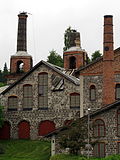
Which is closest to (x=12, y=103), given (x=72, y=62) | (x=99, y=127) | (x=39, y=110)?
(x=39, y=110)

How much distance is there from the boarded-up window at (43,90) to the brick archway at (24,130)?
9.65ft

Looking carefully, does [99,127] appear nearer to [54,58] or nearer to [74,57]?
[74,57]

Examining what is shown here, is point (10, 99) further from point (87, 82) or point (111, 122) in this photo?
point (111, 122)

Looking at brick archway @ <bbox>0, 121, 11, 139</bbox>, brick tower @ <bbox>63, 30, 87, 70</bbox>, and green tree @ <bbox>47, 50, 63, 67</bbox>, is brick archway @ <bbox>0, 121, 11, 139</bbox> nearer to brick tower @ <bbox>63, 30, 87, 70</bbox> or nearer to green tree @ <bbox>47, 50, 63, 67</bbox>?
brick tower @ <bbox>63, 30, 87, 70</bbox>

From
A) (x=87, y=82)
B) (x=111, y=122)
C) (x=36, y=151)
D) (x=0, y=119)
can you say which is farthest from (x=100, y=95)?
(x=0, y=119)

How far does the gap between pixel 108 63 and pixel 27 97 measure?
13.2 meters

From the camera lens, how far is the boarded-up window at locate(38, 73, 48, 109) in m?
54.9

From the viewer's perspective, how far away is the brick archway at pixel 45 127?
2130 inches

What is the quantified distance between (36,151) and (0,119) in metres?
6.71

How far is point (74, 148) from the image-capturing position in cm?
3922

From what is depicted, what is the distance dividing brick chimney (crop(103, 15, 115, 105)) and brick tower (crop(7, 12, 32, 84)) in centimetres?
1846

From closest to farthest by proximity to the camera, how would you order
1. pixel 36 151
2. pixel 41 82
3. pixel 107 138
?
pixel 107 138 < pixel 36 151 < pixel 41 82

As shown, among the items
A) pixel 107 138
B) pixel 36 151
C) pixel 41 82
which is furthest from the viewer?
pixel 41 82

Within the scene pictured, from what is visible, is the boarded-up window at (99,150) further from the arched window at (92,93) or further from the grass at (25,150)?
the arched window at (92,93)
